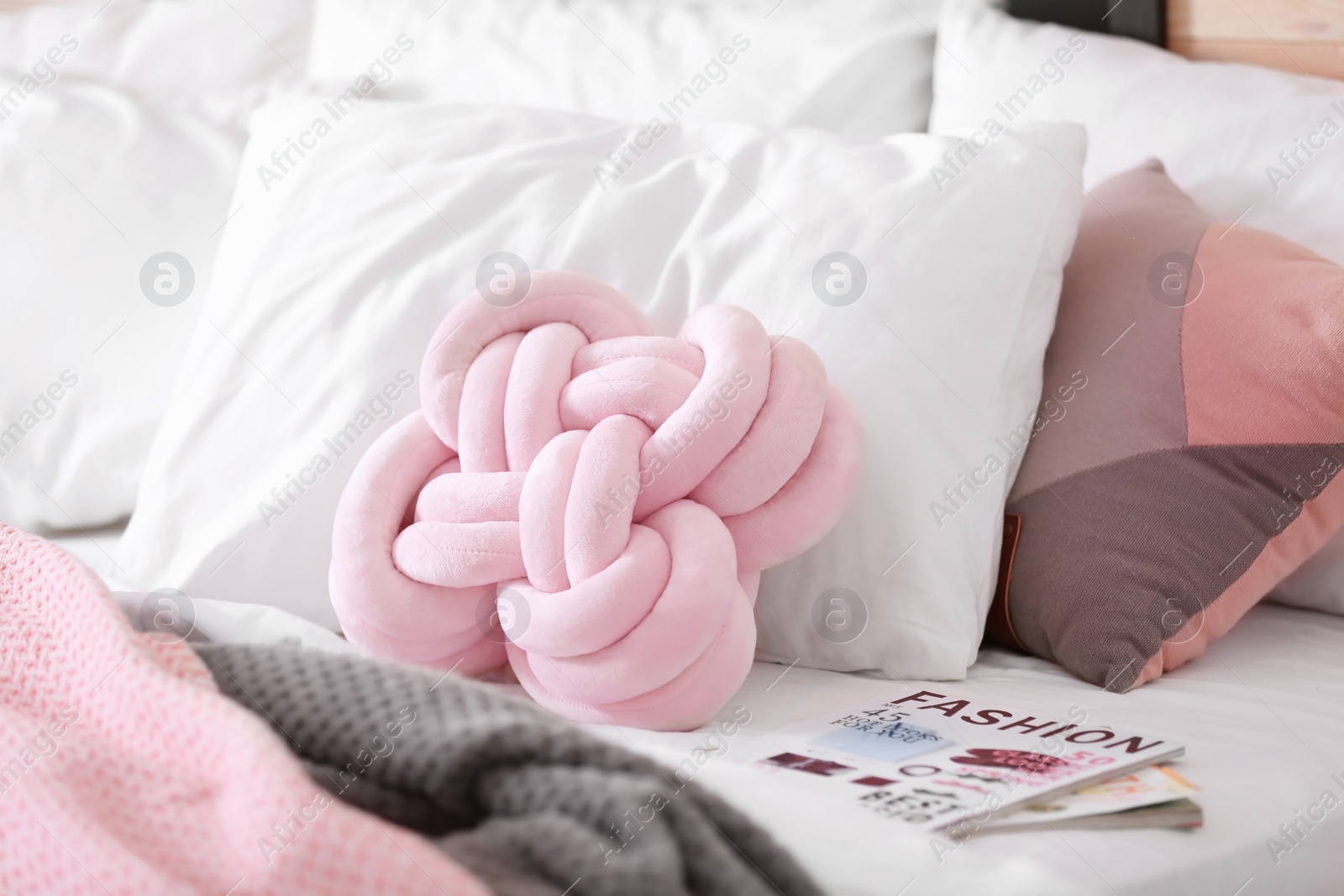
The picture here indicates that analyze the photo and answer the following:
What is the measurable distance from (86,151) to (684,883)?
3.96 ft

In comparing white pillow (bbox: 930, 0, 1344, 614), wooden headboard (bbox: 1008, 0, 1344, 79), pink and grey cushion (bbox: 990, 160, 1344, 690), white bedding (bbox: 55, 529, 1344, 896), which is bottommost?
white bedding (bbox: 55, 529, 1344, 896)

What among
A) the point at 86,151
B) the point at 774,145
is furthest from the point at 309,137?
the point at 774,145

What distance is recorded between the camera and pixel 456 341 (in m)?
0.86

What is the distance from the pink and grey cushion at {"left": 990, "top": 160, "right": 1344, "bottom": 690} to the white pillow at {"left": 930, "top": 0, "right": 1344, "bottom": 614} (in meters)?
0.09

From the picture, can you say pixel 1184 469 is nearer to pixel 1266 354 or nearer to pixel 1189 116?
pixel 1266 354

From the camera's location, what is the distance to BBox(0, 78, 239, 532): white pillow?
126cm

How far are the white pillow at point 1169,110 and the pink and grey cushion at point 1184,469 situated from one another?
10cm

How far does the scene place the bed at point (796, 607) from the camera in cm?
61

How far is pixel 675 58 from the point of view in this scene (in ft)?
A: 4.40

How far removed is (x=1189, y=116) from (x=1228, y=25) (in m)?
0.19

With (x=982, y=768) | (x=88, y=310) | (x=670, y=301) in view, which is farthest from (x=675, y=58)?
(x=982, y=768)

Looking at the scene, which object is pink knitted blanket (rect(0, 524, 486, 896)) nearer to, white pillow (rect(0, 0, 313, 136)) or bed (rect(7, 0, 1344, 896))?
bed (rect(7, 0, 1344, 896))

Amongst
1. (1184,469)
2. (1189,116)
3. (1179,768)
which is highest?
(1189,116)

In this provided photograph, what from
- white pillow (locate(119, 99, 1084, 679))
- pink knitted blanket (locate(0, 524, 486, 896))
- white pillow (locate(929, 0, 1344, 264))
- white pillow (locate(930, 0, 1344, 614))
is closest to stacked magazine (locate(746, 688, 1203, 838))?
white pillow (locate(119, 99, 1084, 679))
